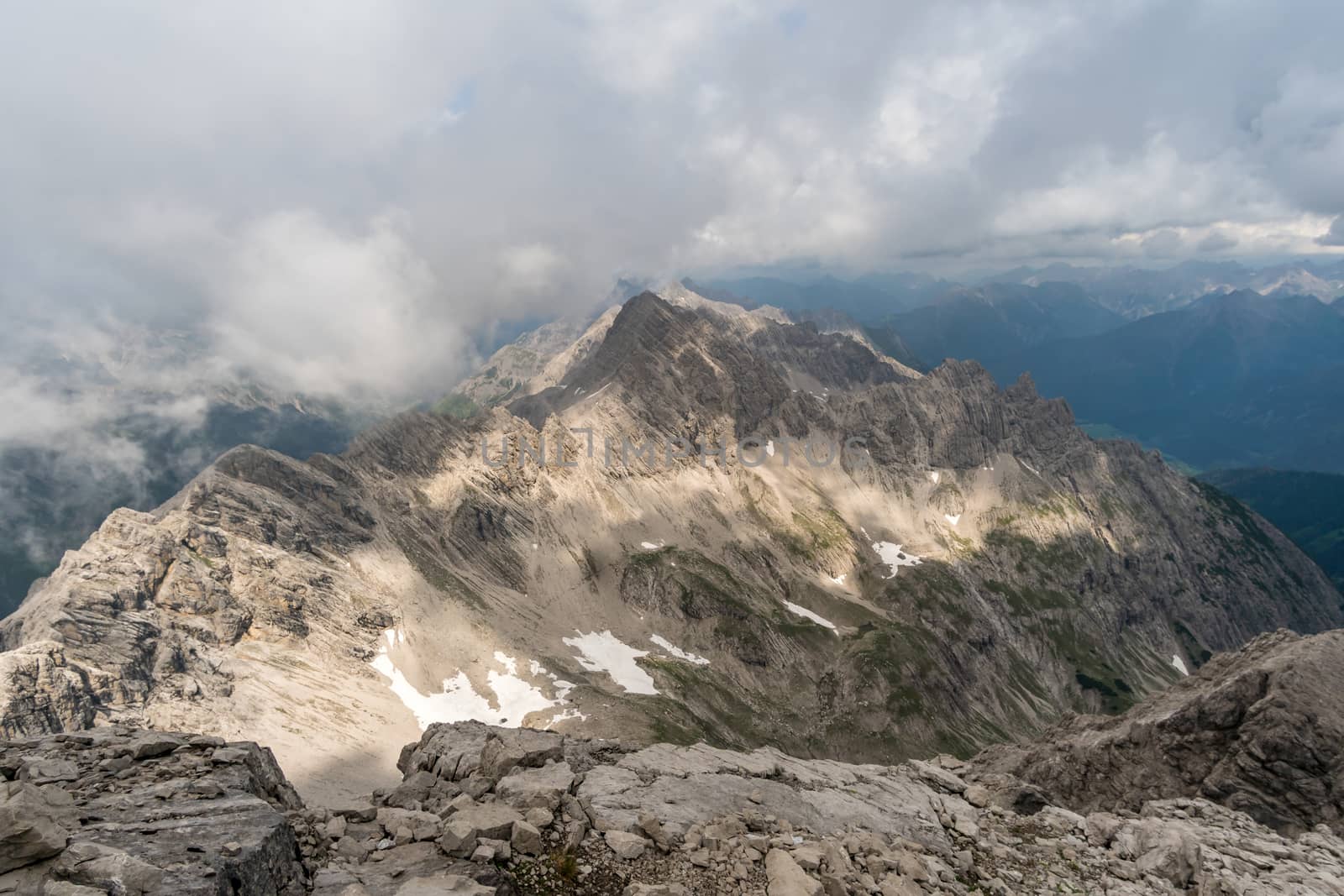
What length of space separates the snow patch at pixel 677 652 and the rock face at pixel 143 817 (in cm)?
16700

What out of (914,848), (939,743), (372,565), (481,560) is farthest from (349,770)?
(939,743)

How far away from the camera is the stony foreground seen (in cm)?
1614

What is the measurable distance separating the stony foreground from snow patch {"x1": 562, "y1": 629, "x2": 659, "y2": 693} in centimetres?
13241

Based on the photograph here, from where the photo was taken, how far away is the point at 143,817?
17.5 meters

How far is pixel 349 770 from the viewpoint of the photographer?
102188mm

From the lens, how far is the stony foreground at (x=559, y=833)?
16.1 m

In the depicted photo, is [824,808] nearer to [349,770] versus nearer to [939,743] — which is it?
[349,770]

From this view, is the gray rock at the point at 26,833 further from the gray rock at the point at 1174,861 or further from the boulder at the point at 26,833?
the gray rock at the point at 1174,861

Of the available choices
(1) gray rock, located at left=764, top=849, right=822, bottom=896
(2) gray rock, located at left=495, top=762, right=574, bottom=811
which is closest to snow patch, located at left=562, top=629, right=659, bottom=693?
(2) gray rock, located at left=495, top=762, right=574, bottom=811

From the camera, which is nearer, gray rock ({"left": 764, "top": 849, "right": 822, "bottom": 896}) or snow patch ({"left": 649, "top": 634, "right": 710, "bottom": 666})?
gray rock ({"left": 764, "top": 849, "right": 822, "bottom": 896})

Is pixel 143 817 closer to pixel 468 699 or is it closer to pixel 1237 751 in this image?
pixel 1237 751

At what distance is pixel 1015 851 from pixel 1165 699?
35.2 m

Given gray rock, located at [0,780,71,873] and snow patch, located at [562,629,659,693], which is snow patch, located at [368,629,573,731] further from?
gray rock, located at [0,780,71,873]

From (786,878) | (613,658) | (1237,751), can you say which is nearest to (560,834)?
(786,878)
